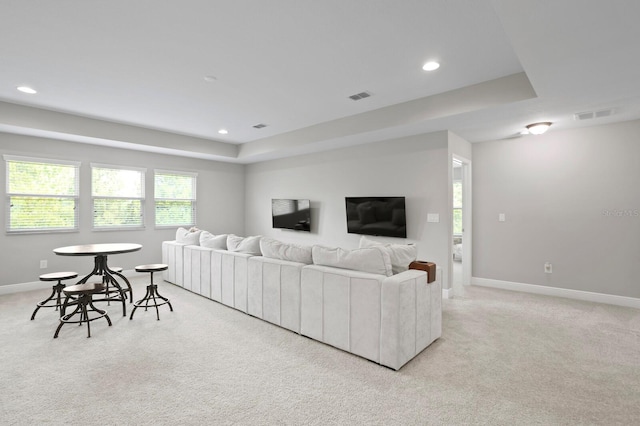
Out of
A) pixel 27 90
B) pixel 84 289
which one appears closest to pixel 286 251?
pixel 84 289

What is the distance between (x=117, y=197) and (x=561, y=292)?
768 cm

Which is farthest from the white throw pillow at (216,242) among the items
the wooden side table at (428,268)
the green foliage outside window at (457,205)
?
the green foliage outside window at (457,205)

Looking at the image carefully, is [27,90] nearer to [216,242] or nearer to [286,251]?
[216,242]

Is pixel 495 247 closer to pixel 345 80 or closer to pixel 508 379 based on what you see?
pixel 508 379

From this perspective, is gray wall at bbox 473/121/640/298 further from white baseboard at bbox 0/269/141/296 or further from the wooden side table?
white baseboard at bbox 0/269/141/296

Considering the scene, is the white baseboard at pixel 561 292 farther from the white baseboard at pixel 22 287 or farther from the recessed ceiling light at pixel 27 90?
the white baseboard at pixel 22 287

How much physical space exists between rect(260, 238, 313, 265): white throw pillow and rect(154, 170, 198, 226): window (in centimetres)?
391

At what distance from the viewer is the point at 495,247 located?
535 cm

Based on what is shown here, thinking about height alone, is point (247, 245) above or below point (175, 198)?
below

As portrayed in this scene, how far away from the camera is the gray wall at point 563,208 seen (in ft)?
14.1

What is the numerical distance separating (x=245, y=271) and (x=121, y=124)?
3696 mm

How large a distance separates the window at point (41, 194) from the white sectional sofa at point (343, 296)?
3.48 metres

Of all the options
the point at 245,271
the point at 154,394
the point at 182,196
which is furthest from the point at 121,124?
the point at 154,394

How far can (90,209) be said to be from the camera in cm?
566
